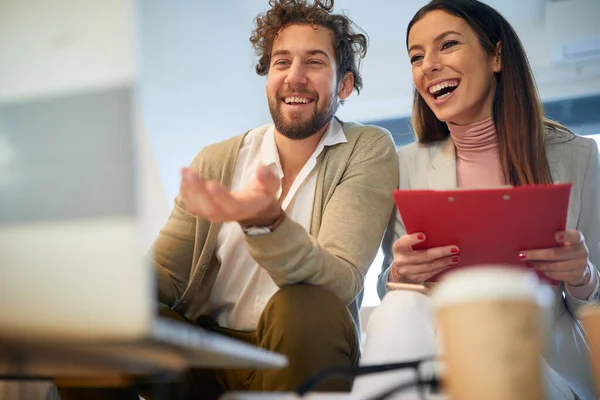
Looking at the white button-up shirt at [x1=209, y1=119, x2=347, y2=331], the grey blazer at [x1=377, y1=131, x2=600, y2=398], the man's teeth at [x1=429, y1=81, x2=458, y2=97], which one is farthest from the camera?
the man's teeth at [x1=429, y1=81, x2=458, y2=97]

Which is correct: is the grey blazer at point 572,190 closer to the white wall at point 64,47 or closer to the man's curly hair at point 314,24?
the man's curly hair at point 314,24

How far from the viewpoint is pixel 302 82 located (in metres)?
1.66

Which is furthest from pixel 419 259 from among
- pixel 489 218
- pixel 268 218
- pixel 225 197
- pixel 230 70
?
pixel 230 70

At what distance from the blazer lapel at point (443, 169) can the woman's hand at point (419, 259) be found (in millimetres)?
331

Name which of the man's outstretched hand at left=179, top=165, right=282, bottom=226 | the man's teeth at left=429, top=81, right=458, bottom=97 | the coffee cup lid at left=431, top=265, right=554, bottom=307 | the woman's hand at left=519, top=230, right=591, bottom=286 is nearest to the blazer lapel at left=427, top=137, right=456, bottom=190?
the man's teeth at left=429, top=81, right=458, bottom=97

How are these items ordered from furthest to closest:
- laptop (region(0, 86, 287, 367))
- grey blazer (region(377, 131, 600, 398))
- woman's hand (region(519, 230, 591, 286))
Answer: grey blazer (region(377, 131, 600, 398))
woman's hand (region(519, 230, 591, 286))
laptop (region(0, 86, 287, 367))

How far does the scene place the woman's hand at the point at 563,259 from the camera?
3.70ft

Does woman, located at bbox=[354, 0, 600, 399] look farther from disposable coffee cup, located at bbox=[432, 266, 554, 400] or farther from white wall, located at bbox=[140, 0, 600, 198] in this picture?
white wall, located at bbox=[140, 0, 600, 198]

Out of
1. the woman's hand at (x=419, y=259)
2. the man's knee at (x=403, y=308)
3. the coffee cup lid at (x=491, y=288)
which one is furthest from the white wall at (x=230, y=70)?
the coffee cup lid at (x=491, y=288)

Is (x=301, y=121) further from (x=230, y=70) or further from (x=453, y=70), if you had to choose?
(x=230, y=70)

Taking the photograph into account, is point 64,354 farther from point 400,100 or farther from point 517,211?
point 400,100


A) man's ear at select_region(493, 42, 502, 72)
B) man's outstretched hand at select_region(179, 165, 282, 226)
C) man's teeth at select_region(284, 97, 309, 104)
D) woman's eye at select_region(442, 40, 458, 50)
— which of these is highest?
woman's eye at select_region(442, 40, 458, 50)

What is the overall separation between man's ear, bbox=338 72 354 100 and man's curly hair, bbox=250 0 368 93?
0.01 metres

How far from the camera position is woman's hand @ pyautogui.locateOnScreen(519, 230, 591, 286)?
1129 mm
